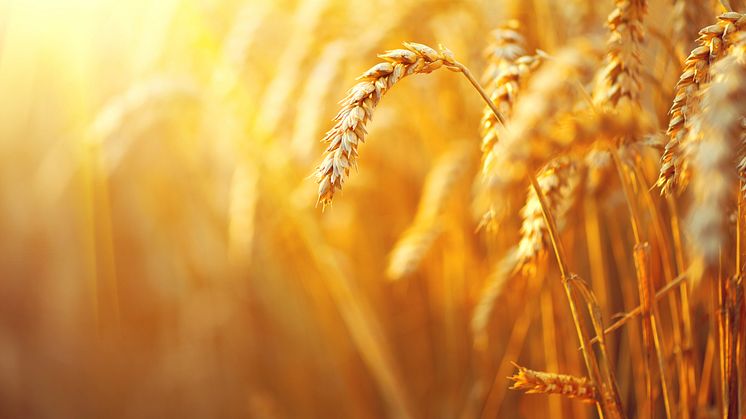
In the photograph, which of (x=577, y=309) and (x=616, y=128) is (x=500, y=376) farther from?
(x=616, y=128)

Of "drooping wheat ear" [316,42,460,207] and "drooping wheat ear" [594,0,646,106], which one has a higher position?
"drooping wheat ear" [594,0,646,106]

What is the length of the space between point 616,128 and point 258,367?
1.69 meters

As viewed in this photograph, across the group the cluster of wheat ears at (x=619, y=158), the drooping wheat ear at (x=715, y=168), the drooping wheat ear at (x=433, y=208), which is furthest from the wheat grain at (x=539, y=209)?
the drooping wheat ear at (x=433, y=208)

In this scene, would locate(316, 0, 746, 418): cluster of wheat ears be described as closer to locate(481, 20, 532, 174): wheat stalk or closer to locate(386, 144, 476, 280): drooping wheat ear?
locate(481, 20, 532, 174): wheat stalk

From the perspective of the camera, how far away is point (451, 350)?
1462mm

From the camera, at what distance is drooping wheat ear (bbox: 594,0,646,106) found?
65cm

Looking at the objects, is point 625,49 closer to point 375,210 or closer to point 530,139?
point 530,139

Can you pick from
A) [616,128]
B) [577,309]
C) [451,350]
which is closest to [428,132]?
[451,350]

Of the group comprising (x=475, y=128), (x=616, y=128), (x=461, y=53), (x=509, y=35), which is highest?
(x=461, y=53)

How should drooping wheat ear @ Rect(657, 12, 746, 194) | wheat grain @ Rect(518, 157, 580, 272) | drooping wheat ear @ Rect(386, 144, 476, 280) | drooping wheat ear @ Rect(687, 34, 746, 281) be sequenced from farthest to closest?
drooping wheat ear @ Rect(386, 144, 476, 280), wheat grain @ Rect(518, 157, 580, 272), drooping wheat ear @ Rect(657, 12, 746, 194), drooping wheat ear @ Rect(687, 34, 746, 281)

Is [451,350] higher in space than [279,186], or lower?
lower

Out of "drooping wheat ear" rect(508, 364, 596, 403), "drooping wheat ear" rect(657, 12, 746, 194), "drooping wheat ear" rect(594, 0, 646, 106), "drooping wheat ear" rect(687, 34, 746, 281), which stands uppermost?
"drooping wheat ear" rect(594, 0, 646, 106)

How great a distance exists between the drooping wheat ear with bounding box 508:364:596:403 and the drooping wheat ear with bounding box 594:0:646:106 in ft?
0.98

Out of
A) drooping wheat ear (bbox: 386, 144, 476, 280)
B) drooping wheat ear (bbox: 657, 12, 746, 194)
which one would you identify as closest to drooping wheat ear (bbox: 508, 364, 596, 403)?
drooping wheat ear (bbox: 657, 12, 746, 194)
